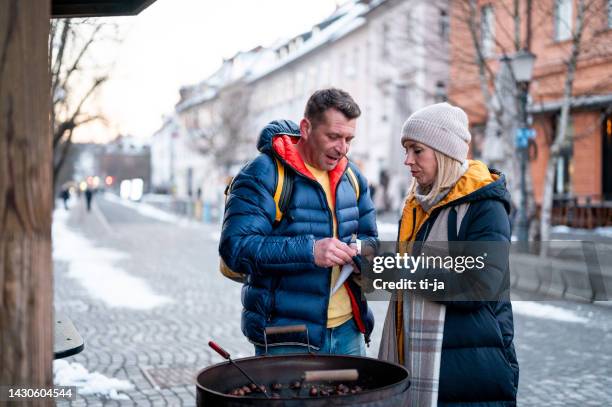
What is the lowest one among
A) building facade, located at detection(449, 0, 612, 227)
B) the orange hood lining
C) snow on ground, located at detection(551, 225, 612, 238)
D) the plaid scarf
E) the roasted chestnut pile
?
snow on ground, located at detection(551, 225, 612, 238)

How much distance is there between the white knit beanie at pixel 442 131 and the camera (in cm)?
297

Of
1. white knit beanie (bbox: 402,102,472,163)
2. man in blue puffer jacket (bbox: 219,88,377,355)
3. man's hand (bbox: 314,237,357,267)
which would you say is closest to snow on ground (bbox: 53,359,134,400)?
man in blue puffer jacket (bbox: 219,88,377,355)

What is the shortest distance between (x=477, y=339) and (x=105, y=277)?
1306 centimetres

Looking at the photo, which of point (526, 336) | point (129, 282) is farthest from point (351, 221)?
point (129, 282)

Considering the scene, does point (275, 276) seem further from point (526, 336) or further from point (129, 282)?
point (129, 282)

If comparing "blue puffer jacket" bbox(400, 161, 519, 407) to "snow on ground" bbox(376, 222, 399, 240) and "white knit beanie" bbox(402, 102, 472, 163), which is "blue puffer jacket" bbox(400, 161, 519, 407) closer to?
"white knit beanie" bbox(402, 102, 472, 163)

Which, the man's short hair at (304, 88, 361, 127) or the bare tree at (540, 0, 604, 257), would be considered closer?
the man's short hair at (304, 88, 361, 127)

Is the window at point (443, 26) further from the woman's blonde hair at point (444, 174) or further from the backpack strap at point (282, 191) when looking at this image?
the woman's blonde hair at point (444, 174)

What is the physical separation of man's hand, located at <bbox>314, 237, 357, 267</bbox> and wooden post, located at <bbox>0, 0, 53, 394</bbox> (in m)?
1.29

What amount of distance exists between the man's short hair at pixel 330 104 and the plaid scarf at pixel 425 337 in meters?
0.60

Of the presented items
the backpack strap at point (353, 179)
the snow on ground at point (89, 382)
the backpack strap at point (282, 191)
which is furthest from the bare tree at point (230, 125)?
the backpack strap at point (282, 191)

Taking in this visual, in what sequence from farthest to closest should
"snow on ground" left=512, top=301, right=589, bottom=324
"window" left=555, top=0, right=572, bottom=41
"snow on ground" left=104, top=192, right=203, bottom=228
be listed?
"snow on ground" left=104, top=192, right=203, bottom=228
"window" left=555, top=0, right=572, bottom=41
"snow on ground" left=512, top=301, right=589, bottom=324

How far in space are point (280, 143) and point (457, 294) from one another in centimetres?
102

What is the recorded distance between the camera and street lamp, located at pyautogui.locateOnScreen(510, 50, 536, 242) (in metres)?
14.3
